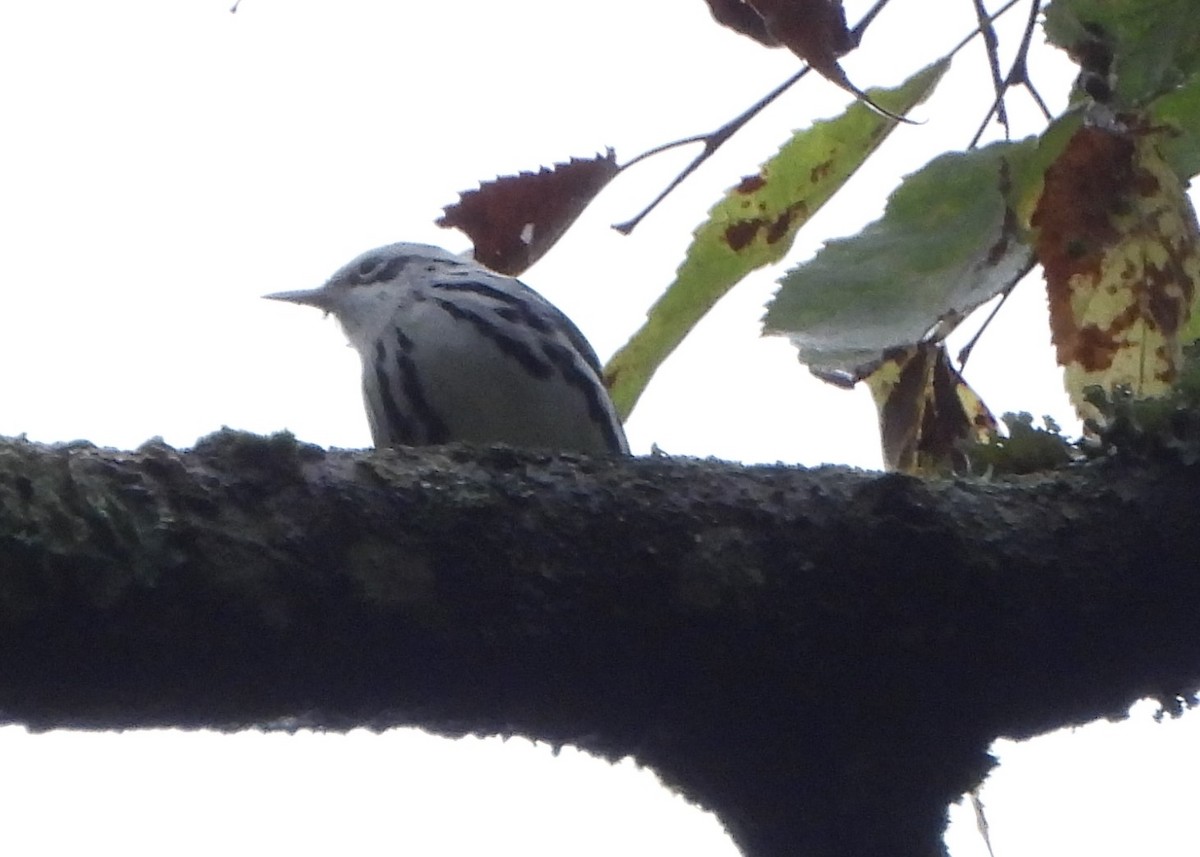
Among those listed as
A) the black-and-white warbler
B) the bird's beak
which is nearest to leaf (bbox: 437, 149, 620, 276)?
the black-and-white warbler

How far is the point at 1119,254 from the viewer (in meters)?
1.29

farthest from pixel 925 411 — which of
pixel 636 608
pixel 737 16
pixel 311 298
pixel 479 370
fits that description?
pixel 311 298

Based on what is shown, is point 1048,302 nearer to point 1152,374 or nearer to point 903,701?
point 1152,374

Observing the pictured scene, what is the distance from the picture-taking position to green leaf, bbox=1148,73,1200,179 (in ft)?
3.80

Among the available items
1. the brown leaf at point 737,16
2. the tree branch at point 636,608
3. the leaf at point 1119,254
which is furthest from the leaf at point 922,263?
the tree branch at point 636,608

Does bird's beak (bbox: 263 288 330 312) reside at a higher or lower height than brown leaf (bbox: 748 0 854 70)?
higher

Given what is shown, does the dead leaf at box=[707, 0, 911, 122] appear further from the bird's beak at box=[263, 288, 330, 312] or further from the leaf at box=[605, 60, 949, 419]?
the bird's beak at box=[263, 288, 330, 312]

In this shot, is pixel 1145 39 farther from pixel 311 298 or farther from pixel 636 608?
pixel 311 298

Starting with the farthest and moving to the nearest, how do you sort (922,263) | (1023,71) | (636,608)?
(1023,71) < (636,608) < (922,263)

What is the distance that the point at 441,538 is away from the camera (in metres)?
1.37

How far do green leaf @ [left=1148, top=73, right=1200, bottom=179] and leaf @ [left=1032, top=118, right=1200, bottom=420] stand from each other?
2cm

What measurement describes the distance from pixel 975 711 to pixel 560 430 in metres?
1.38

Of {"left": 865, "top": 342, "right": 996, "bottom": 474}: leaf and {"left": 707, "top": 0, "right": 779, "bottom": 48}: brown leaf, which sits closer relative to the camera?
{"left": 707, "top": 0, "right": 779, "bottom": 48}: brown leaf

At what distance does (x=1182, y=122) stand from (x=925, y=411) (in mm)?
660
